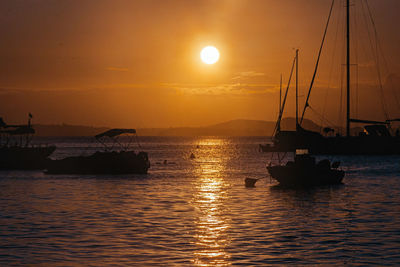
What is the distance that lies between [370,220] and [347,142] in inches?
3280

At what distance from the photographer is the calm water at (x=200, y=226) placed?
64.3ft

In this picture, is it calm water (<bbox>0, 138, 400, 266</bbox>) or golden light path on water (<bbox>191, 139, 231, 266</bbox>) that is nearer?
golden light path on water (<bbox>191, 139, 231, 266</bbox>)

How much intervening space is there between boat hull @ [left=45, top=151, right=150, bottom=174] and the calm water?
1764 centimetres

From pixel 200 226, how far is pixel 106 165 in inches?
1622

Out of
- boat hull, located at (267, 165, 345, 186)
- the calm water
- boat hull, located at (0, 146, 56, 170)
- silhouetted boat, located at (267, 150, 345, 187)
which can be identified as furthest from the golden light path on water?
boat hull, located at (0, 146, 56, 170)

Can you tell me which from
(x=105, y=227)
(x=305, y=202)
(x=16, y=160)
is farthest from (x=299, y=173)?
(x=16, y=160)

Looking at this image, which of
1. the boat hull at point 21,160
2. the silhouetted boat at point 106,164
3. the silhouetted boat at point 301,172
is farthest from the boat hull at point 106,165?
the silhouetted boat at point 301,172

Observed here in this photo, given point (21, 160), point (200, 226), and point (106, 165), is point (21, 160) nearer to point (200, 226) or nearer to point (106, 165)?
point (106, 165)

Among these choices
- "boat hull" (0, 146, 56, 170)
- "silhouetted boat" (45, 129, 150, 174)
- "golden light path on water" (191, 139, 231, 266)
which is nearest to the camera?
"golden light path on water" (191, 139, 231, 266)

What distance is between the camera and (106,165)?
66188 mm

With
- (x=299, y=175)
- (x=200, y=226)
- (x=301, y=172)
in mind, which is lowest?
(x=200, y=226)

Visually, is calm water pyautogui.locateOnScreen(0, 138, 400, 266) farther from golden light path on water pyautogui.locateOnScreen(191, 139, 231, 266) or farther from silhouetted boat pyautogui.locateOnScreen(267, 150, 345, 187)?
silhouetted boat pyautogui.locateOnScreen(267, 150, 345, 187)

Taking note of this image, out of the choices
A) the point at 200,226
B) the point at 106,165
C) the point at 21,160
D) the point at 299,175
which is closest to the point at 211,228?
the point at 200,226

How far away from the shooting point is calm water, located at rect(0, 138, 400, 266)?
771 inches
